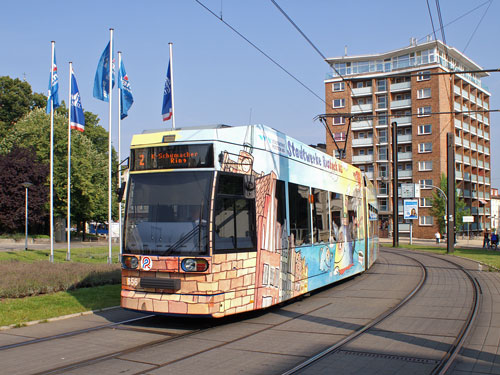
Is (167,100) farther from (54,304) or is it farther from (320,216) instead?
(54,304)

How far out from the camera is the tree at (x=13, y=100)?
212 feet

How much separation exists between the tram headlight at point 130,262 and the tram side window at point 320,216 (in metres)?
4.76

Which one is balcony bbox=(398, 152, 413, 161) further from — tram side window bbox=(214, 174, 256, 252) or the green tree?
tram side window bbox=(214, 174, 256, 252)

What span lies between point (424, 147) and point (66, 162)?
4889cm

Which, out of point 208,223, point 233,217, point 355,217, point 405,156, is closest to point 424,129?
point 405,156

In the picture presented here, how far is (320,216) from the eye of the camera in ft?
41.6

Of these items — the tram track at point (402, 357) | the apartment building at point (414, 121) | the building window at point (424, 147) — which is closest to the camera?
the tram track at point (402, 357)

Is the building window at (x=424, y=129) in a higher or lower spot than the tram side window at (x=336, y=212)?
higher

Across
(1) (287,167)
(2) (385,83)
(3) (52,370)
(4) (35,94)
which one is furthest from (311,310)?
(2) (385,83)

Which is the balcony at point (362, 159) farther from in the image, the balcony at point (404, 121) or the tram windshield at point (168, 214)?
the tram windshield at point (168, 214)

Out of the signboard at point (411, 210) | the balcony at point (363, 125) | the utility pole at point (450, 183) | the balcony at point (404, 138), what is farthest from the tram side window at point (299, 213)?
the balcony at point (363, 125)

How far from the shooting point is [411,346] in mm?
7586

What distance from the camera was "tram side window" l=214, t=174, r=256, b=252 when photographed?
28.1 feet

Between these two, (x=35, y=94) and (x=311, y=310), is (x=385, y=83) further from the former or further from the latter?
(x=311, y=310)
